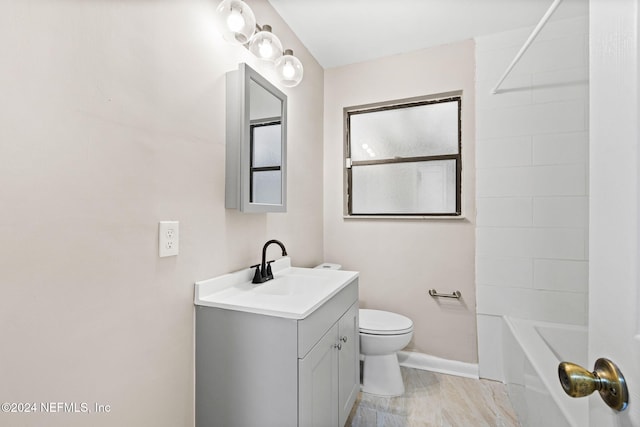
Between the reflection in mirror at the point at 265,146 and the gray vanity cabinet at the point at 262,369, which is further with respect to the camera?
the reflection in mirror at the point at 265,146

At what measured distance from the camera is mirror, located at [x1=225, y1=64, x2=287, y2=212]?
127 centimetres

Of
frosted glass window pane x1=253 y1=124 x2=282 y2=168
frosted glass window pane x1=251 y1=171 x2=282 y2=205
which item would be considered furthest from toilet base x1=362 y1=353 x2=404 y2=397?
frosted glass window pane x1=253 y1=124 x2=282 y2=168

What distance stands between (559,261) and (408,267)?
3.03ft

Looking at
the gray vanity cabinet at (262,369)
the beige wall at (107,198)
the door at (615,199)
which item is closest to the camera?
the door at (615,199)

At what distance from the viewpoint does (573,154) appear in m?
1.20

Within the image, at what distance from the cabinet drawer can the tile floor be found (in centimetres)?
68

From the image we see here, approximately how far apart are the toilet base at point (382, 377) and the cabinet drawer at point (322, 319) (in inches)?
22.5

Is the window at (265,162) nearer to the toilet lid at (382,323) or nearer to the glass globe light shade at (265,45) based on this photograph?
the glass globe light shade at (265,45)

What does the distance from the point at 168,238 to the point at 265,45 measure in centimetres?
100

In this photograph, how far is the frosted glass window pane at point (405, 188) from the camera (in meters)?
2.12

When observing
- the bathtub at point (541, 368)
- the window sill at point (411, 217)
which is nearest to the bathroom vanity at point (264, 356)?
the bathtub at point (541, 368)

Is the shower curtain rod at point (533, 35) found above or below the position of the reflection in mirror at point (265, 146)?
above

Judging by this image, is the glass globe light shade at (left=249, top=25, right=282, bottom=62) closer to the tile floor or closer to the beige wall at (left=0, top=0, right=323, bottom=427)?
the beige wall at (left=0, top=0, right=323, bottom=427)

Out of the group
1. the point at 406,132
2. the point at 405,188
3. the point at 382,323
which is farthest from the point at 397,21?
A: the point at 382,323
